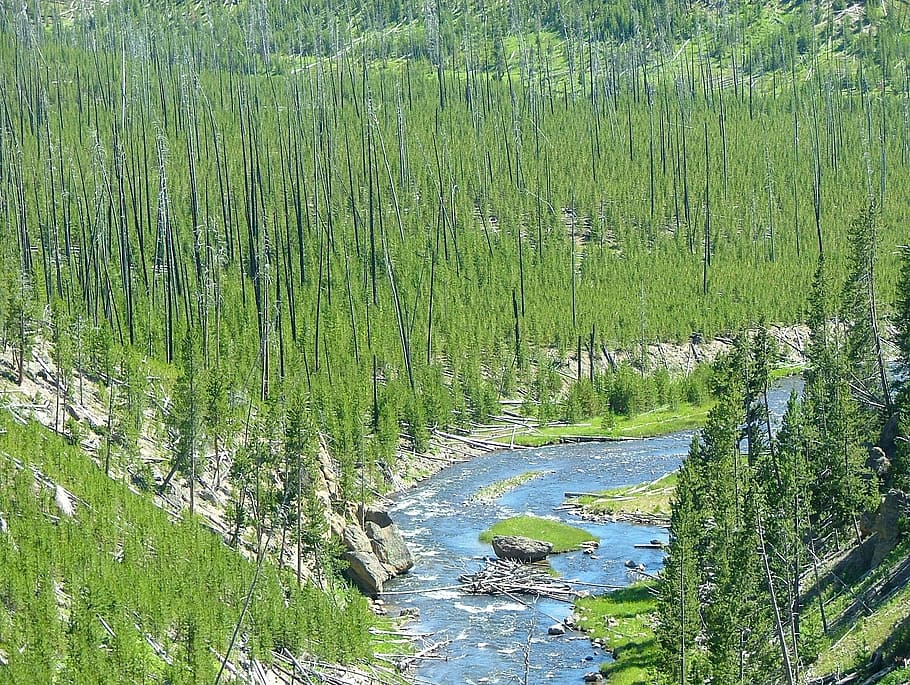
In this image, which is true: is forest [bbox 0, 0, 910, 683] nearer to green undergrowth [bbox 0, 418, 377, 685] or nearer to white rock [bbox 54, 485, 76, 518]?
green undergrowth [bbox 0, 418, 377, 685]

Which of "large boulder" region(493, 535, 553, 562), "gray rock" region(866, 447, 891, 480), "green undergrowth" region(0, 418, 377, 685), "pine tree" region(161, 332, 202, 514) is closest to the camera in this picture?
"green undergrowth" region(0, 418, 377, 685)

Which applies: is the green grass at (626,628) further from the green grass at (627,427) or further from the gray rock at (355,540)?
the green grass at (627,427)

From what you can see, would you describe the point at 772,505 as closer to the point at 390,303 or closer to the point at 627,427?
Result: the point at 627,427

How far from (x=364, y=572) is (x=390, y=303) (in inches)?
2584

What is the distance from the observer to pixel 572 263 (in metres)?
150

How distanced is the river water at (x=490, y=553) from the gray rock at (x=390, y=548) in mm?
971

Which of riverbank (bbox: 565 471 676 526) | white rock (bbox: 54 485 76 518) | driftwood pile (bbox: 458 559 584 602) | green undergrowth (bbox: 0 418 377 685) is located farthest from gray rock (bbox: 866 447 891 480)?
white rock (bbox: 54 485 76 518)

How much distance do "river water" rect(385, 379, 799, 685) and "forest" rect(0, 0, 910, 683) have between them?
5.10m

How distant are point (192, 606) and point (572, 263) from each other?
339 ft

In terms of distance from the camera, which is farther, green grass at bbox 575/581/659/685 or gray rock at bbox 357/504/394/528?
gray rock at bbox 357/504/394/528

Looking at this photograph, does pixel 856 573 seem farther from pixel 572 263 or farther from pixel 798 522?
pixel 572 263

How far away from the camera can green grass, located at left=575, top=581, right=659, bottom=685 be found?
57906 millimetres

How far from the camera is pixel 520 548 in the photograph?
75438mm

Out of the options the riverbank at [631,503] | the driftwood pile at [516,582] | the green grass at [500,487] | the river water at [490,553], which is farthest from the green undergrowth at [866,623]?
the green grass at [500,487]
